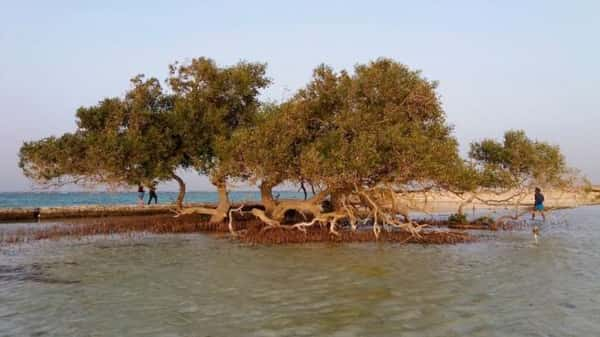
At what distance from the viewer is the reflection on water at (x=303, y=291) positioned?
9062 mm

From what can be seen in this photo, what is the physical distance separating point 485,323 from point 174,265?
10.2 metres

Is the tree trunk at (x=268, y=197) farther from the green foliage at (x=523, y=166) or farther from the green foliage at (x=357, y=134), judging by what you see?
the green foliage at (x=523, y=166)

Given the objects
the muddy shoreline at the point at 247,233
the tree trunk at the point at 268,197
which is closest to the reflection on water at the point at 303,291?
the muddy shoreline at the point at 247,233

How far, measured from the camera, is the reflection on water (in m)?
9.06

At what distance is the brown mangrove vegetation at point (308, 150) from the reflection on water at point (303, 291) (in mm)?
3605

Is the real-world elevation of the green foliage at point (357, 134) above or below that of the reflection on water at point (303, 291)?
above

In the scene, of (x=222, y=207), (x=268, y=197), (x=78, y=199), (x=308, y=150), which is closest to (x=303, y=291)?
(x=308, y=150)

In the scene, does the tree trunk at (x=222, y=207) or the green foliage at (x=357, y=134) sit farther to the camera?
the tree trunk at (x=222, y=207)

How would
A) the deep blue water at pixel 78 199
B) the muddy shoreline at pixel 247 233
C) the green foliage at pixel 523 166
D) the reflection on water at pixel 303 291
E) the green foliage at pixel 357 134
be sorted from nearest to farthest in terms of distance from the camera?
1. the reflection on water at pixel 303 291
2. the green foliage at pixel 357 134
3. the muddy shoreline at pixel 247 233
4. the green foliage at pixel 523 166
5. the deep blue water at pixel 78 199

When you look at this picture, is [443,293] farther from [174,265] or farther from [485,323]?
[174,265]

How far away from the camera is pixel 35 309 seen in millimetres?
10445

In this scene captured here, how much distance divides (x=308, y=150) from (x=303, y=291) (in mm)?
10449

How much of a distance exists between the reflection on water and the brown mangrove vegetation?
360 cm

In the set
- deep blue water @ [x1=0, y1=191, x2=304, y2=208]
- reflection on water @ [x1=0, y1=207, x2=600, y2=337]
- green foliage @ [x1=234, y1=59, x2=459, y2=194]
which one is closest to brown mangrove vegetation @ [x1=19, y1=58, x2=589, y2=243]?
green foliage @ [x1=234, y1=59, x2=459, y2=194]
